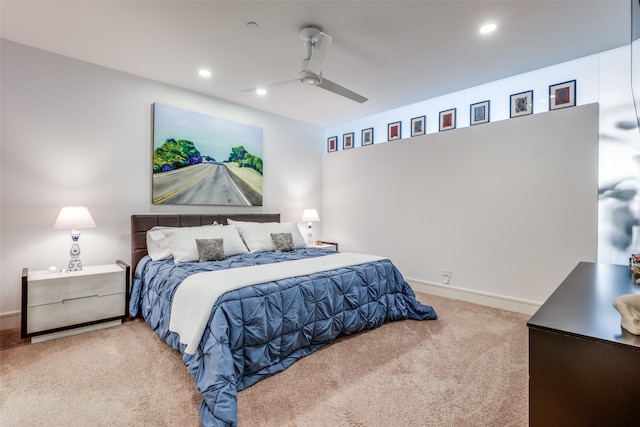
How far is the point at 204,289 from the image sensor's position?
208cm

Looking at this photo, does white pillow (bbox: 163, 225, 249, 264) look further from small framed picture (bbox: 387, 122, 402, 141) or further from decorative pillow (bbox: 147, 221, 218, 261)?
small framed picture (bbox: 387, 122, 402, 141)

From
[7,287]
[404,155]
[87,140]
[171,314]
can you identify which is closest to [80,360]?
[171,314]

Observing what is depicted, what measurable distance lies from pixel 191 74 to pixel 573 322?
3837 millimetres

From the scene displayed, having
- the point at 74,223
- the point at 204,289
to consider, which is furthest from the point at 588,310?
the point at 74,223

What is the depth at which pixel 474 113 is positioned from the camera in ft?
12.7

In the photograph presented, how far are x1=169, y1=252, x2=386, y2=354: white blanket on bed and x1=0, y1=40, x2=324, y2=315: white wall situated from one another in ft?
5.58

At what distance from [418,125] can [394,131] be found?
1.37 feet

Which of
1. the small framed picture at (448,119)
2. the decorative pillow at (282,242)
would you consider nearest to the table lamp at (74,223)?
the decorative pillow at (282,242)

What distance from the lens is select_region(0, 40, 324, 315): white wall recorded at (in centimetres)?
283

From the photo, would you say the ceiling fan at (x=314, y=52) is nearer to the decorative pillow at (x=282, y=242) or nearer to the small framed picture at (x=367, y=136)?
the decorative pillow at (x=282, y=242)

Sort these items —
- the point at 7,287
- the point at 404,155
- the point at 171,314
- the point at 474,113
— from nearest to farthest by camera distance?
Result: the point at 171,314 → the point at 7,287 → the point at 474,113 → the point at 404,155

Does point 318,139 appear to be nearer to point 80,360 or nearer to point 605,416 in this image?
point 80,360

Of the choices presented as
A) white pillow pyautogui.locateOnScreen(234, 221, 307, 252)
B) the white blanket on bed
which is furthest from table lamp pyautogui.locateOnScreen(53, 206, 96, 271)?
white pillow pyautogui.locateOnScreen(234, 221, 307, 252)

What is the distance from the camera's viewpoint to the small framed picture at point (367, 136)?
16.6 feet
